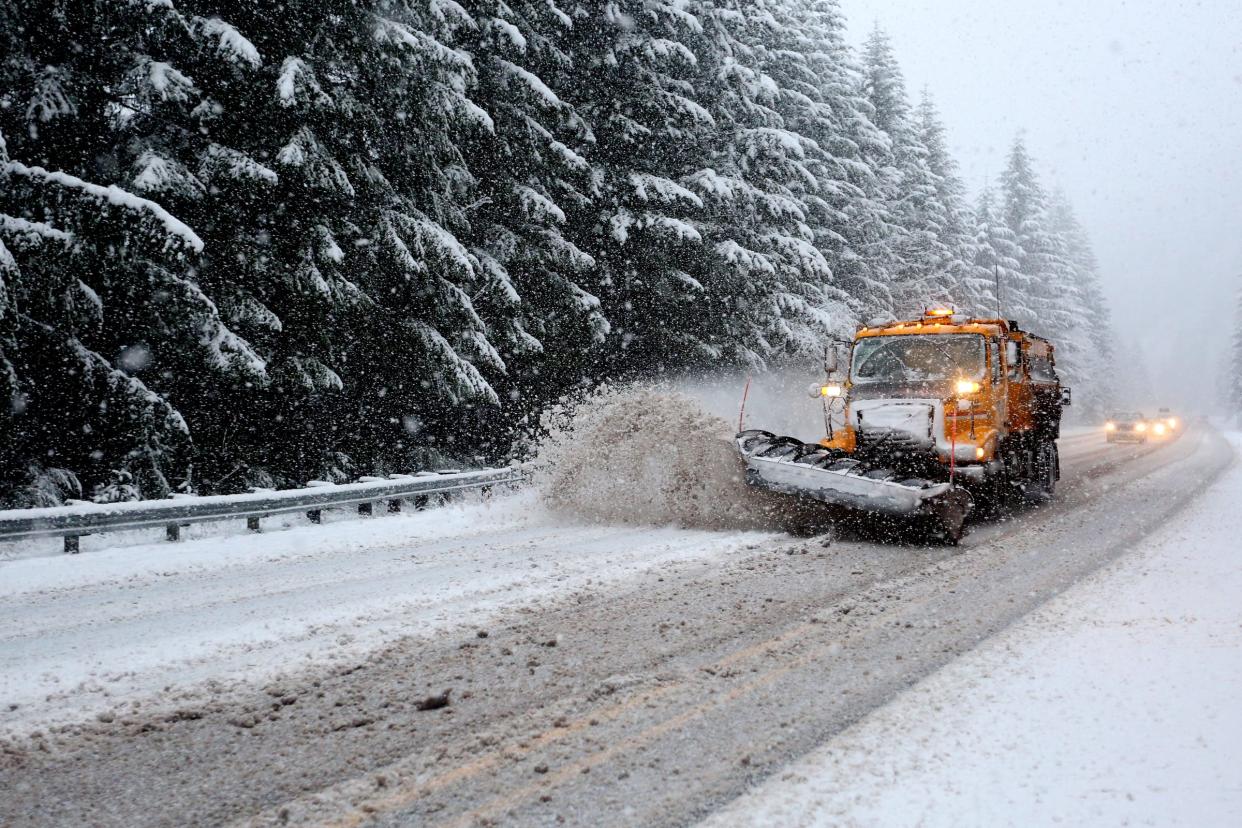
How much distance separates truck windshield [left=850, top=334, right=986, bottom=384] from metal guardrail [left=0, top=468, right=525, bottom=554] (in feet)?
19.6

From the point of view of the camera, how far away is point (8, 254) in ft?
27.2

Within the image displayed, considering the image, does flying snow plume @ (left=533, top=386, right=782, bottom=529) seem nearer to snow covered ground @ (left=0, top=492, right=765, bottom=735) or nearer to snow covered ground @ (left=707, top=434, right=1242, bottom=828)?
snow covered ground @ (left=0, top=492, right=765, bottom=735)

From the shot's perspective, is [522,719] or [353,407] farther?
[353,407]

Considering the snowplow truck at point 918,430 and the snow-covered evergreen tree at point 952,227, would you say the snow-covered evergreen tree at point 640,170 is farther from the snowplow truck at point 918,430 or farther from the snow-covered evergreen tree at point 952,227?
the snow-covered evergreen tree at point 952,227

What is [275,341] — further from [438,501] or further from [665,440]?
[665,440]

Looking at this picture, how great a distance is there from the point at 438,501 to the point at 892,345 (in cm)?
707

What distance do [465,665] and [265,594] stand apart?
277 cm

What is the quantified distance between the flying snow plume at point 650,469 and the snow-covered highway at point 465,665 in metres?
0.93

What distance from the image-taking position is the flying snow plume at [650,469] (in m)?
10.2

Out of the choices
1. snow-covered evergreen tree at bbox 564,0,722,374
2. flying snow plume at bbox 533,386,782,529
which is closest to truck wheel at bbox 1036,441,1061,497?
flying snow plume at bbox 533,386,782,529

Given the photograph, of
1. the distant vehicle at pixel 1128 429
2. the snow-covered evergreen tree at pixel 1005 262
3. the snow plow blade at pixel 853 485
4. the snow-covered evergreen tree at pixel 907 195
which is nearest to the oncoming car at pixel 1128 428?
the distant vehicle at pixel 1128 429

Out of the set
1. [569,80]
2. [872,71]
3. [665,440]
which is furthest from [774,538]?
[872,71]

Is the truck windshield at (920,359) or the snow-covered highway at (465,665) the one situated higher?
the truck windshield at (920,359)

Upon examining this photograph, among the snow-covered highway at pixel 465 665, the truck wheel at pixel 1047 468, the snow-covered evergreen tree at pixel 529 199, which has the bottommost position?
the snow-covered highway at pixel 465 665
